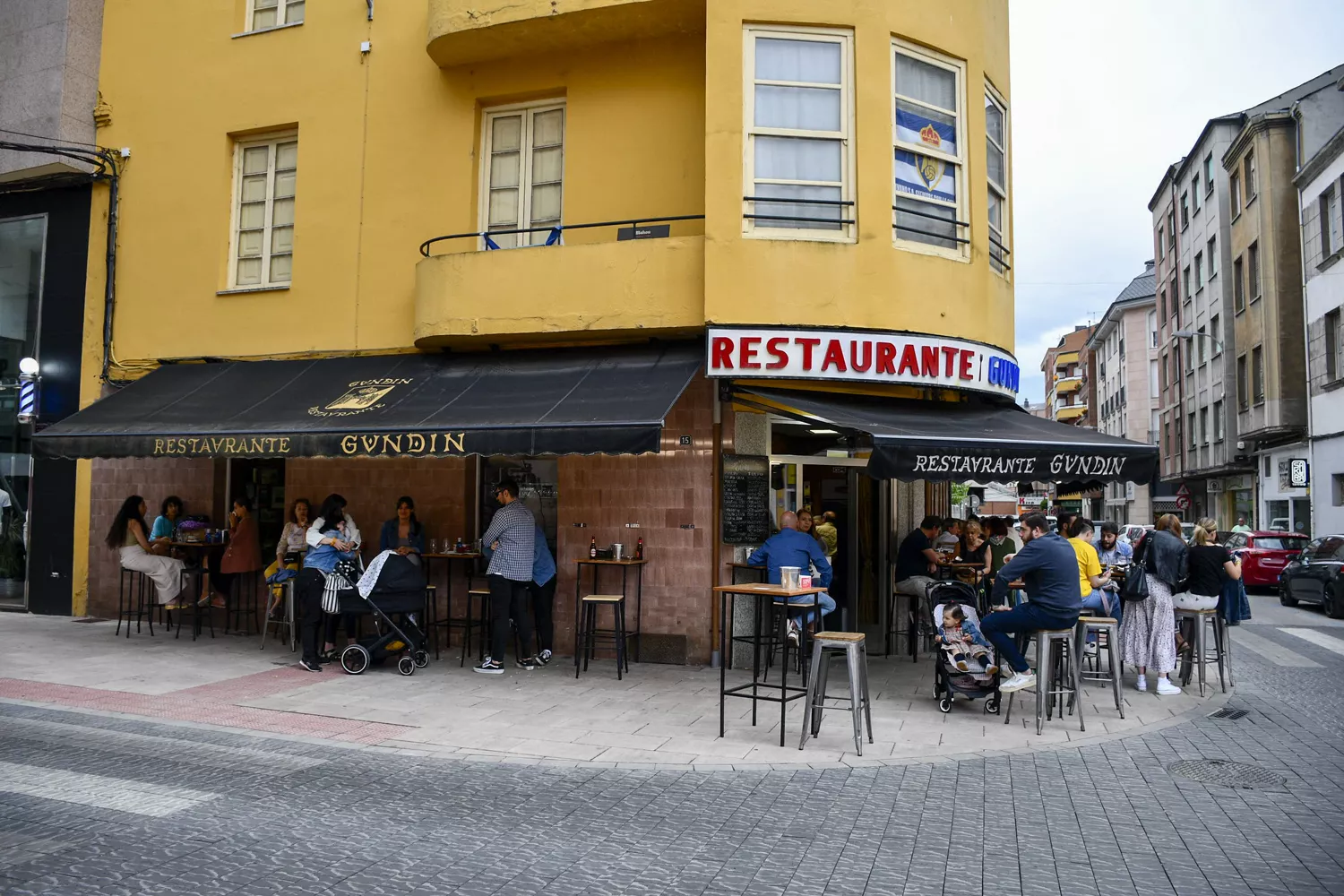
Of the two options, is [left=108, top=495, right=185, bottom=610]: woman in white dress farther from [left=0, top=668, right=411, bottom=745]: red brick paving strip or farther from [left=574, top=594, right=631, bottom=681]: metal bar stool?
[left=574, top=594, right=631, bottom=681]: metal bar stool

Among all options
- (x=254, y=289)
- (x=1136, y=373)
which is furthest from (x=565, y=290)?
(x=1136, y=373)

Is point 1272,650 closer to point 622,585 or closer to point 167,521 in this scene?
point 622,585

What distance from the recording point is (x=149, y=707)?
8469 mm

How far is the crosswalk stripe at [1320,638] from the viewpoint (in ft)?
44.1

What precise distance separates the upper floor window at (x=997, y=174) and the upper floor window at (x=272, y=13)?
9.14 meters

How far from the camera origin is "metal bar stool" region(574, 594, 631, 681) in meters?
10.1

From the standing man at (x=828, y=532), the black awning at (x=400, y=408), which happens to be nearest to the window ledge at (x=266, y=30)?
the black awning at (x=400, y=408)

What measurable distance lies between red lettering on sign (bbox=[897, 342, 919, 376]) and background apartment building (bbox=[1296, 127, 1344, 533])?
71.2 ft

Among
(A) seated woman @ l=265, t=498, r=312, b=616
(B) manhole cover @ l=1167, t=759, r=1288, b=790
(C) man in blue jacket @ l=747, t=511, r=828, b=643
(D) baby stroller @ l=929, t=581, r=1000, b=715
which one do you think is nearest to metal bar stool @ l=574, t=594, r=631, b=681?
(C) man in blue jacket @ l=747, t=511, r=828, b=643

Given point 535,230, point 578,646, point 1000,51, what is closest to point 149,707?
point 578,646

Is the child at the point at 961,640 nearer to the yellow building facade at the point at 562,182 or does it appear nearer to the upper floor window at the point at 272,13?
the yellow building facade at the point at 562,182

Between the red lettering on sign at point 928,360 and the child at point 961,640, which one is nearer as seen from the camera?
the child at point 961,640

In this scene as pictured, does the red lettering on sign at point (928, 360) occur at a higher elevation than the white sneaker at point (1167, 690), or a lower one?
higher

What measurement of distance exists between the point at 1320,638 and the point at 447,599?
41.1 ft
